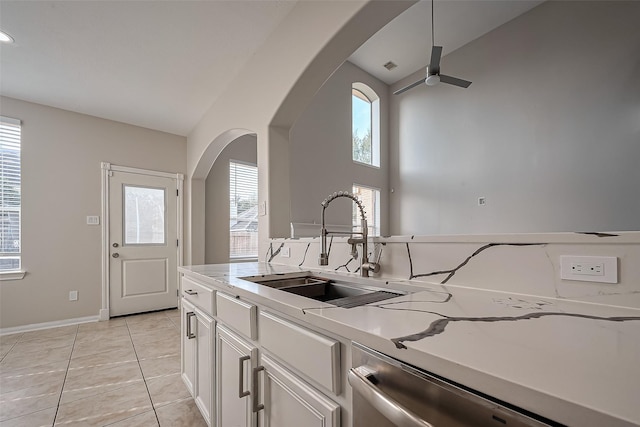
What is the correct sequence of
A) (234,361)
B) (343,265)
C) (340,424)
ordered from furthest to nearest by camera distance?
(343,265)
(234,361)
(340,424)

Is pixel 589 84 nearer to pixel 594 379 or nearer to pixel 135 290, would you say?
pixel 594 379

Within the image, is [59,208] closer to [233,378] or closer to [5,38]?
[5,38]

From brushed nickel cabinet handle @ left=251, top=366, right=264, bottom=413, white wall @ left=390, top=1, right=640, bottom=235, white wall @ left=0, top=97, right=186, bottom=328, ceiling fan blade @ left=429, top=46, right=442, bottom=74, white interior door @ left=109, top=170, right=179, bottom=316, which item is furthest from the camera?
white interior door @ left=109, top=170, right=179, bottom=316

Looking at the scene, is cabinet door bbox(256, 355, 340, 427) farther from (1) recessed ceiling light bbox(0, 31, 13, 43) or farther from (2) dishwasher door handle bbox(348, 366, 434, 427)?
(1) recessed ceiling light bbox(0, 31, 13, 43)

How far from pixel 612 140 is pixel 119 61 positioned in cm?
584

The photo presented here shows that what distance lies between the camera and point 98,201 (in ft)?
12.6

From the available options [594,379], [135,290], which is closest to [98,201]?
[135,290]

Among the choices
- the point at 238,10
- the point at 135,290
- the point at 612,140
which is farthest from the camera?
the point at 135,290

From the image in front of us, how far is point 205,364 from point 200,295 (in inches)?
14.2

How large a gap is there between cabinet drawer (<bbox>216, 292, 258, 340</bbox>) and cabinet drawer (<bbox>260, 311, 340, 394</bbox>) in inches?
3.0

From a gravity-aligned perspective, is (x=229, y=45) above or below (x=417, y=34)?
below

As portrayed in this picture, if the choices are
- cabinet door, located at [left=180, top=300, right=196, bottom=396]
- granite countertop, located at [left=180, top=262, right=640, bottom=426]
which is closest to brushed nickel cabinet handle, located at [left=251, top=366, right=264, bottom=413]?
granite countertop, located at [left=180, top=262, right=640, bottom=426]

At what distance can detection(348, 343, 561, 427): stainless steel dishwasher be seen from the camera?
0.41m

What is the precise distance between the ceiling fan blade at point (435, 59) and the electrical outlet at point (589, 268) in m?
3.05
